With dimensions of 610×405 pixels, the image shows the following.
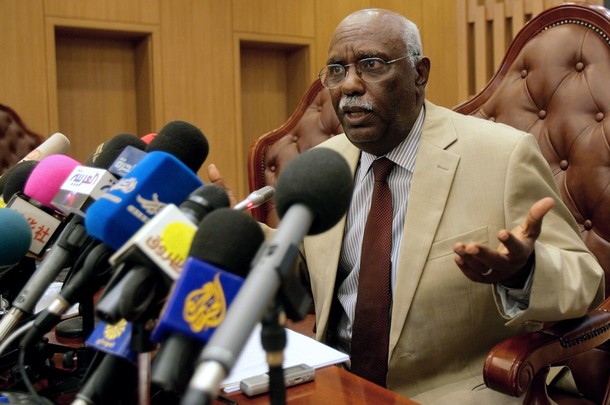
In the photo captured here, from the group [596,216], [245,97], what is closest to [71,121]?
[245,97]

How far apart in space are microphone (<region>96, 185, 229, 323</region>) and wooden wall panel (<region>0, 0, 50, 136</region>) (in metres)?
4.25

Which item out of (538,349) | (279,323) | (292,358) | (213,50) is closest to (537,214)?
(538,349)

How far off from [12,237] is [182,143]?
286 mm

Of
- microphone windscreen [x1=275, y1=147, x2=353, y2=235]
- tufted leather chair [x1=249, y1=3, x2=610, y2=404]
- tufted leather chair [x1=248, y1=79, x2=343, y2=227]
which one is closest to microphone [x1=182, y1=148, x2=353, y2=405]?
microphone windscreen [x1=275, y1=147, x2=353, y2=235]

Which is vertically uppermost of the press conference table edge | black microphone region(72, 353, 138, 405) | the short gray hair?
the short gray hair

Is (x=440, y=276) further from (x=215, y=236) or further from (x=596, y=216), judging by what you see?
(x=215, y=236)

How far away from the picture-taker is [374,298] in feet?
5.15

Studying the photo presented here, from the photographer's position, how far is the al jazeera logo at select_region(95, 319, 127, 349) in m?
0.69

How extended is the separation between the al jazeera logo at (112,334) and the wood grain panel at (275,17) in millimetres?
4795

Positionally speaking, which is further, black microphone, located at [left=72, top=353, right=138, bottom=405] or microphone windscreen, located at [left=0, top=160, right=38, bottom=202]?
microphone windscreen, located at [left=0, top=160, right=38, bottom=202]

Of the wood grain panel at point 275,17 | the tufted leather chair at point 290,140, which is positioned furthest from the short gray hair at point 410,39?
the wood grain panel at point 275,17

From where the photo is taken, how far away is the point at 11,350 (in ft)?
3.80

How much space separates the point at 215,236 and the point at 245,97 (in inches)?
196

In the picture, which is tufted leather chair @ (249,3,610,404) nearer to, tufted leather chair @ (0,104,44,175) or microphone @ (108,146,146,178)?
microphone @ (108,146,146,178)
